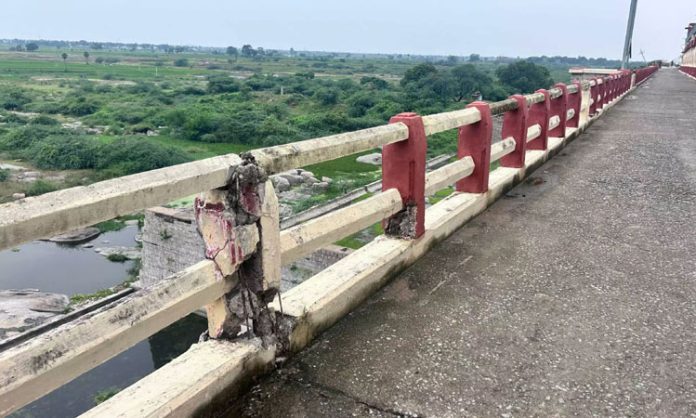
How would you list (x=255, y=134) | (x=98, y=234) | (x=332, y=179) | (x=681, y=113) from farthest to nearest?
1. (x=255, y=134)
2. (x=332, y=179)
3. (x=98, y=234)
4. (x=681, y=113)

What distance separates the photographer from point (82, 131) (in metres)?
58.2

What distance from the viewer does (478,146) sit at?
18.6 feet

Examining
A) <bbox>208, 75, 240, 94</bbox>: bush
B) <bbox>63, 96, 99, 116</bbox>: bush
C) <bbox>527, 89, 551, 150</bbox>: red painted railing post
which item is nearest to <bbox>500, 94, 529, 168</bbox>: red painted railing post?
<bbox>527, 89, 551, 150</bbox>: red painted railing post

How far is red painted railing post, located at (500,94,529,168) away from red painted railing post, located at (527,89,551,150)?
1321 mm

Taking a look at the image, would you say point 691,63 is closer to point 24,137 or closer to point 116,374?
point 116,374

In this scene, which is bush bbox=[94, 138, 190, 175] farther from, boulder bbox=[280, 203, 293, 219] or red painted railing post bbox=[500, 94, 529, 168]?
red painted railing post bbox=[500, 94, 529, 168]

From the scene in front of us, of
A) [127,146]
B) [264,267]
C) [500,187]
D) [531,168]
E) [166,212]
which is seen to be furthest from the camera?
[127,146]

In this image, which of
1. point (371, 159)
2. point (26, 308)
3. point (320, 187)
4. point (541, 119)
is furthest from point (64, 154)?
point (541, 119)

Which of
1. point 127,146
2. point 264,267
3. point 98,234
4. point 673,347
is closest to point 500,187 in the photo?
point 673,347

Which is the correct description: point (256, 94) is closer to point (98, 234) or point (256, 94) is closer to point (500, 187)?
point (98, 234)

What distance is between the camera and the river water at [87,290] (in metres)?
17.8

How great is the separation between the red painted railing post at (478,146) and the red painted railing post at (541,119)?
2804 mm

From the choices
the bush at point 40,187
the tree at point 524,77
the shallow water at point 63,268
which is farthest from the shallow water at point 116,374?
the tree at point 524,77

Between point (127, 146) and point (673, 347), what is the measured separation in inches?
1862
